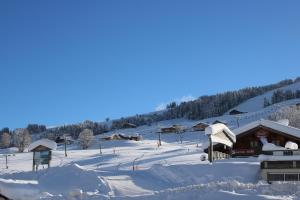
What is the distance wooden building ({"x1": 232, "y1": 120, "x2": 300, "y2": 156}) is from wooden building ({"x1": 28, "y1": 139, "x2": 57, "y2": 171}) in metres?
14.6

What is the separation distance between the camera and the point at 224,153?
4231 centimetres

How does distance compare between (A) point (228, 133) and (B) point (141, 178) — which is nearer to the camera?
(B) point (141, 178)

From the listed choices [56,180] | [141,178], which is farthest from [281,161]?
[56,180]

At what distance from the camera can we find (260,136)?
135 ft

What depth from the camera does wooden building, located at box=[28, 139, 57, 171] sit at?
38.3 meters

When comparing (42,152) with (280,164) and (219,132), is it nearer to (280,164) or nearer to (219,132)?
(219,132)

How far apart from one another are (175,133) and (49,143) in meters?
97.5

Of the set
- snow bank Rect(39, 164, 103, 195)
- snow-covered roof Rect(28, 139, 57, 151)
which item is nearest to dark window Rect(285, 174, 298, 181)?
snow bank Rect(39, 164, 103, 195)

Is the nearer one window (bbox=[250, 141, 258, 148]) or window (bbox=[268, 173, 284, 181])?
window (bbox=[268, 173, 284, 181])

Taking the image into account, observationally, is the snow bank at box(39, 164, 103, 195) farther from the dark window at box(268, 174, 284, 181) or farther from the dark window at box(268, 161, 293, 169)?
the dark window at box(268, 161, 293, 169)

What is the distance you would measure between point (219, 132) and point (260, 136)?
4.31m

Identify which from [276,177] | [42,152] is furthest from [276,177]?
[42,152]

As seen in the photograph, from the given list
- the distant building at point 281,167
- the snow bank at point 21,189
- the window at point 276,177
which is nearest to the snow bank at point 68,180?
the snow bank at point 21,189

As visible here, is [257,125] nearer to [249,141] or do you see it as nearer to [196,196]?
[249,141]
